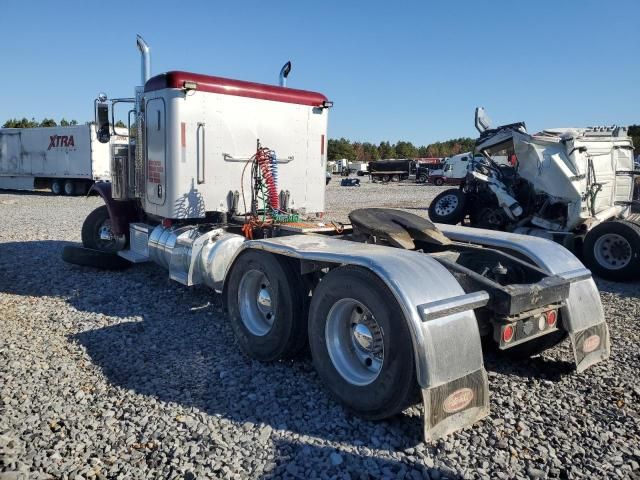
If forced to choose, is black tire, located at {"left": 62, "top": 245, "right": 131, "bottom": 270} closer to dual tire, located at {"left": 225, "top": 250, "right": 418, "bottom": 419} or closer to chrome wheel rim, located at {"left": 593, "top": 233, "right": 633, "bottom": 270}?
dual tire, located at {"left": 225, "top": 250, "right": 418, "bottom": 419}

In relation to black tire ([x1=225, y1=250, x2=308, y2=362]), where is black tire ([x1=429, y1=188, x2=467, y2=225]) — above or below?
above

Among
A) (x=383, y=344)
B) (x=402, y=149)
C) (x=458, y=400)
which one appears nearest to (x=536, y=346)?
(x=458, y=400)

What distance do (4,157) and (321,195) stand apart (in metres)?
26.2

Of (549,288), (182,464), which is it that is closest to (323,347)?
(182,464)

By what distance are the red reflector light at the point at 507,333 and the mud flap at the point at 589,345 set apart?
699 millimetres

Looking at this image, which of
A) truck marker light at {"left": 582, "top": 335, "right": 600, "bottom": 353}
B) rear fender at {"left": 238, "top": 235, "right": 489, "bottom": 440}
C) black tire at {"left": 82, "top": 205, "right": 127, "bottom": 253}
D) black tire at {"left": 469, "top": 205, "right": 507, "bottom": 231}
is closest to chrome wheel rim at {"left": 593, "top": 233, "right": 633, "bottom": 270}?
black tire at {"left": 469, "top": 205, "right": 507, "bottom": 231}

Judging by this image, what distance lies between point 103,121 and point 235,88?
2.23 meters

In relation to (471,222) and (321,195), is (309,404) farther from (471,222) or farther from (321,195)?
(471,222)

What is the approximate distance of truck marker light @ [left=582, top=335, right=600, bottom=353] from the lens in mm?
4129

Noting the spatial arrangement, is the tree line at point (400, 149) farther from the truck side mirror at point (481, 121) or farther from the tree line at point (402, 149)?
the truck side mirror at point (481, 121)

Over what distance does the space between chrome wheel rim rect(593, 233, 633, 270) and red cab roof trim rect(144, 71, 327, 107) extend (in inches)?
197

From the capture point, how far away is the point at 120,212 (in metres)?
8.08

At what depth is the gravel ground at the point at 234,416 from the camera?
304cm

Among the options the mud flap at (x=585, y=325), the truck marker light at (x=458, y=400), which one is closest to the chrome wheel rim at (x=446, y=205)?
the mud flap at (x=585, y=325)
